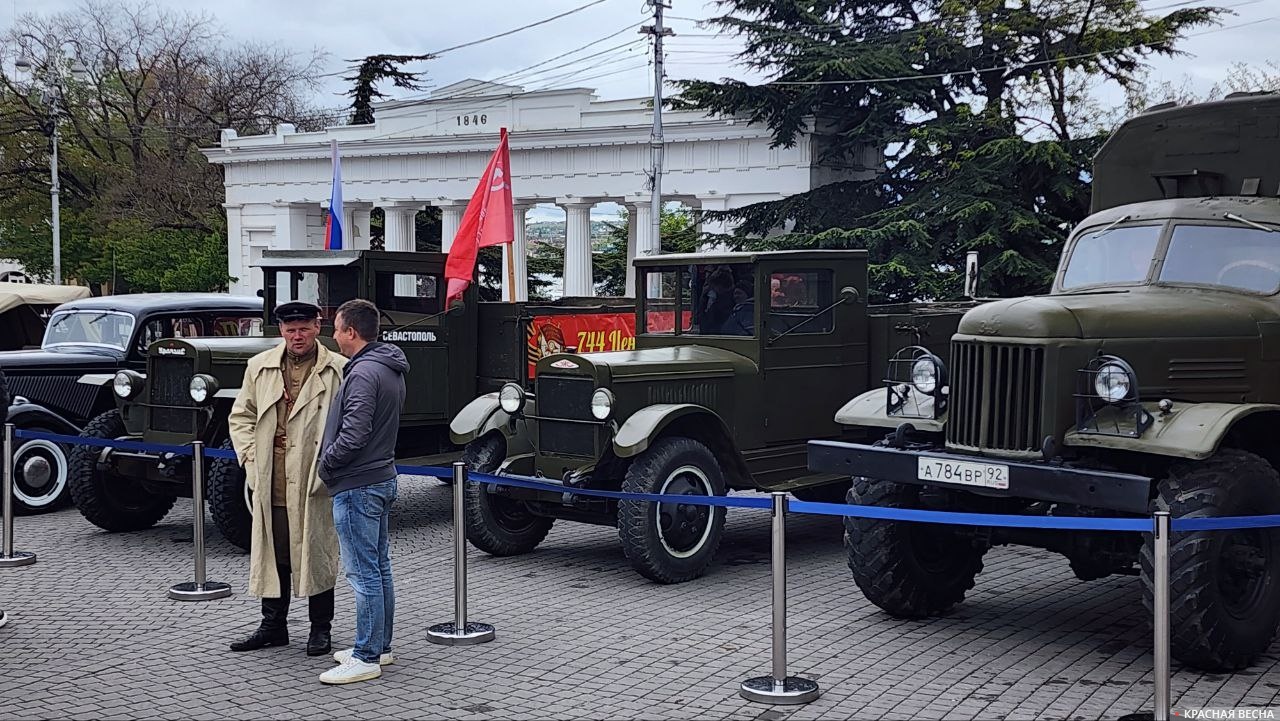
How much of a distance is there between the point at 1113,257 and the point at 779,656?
12.7 feet

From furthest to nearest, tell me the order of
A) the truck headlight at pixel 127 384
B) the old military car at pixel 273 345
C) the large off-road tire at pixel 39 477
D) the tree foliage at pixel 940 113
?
the tree foliage at pixel 940 113, the large off-road tire at pixel 39 477, the truck headlight at pixel 127 384, the old military car at pixel 273 345

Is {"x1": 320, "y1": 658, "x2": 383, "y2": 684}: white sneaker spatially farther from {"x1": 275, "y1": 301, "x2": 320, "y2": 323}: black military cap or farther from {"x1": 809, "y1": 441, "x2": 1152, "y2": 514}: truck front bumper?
{"x1": 809, "y1": 441, "x2": 1152, "y2": 514}: truck front bumper

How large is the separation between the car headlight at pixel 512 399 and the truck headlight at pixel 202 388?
8.56ft

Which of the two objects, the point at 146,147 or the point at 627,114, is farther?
the point at 146,147

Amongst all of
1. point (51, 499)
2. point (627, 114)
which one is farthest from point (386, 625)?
point (627, 114)

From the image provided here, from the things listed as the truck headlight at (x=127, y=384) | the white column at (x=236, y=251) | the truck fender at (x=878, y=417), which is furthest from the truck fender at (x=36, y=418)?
the white column at (x=236, y=251)

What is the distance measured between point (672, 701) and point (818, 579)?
3.44m

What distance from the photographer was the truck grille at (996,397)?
24.6 ft

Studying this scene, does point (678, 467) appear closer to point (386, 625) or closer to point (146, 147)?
point (386, 625)

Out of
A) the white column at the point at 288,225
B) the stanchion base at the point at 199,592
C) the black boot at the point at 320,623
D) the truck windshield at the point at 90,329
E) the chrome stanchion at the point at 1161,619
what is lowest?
the stanchion base at the point at 199,592

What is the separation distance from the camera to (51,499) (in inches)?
527

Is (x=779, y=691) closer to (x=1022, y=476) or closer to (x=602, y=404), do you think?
(x=1022, y=476)

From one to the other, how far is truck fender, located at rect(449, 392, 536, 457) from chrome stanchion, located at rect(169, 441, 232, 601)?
215cm

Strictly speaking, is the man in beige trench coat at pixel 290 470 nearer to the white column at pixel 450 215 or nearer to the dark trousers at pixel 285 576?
the dark trousers at pixel 285 576
